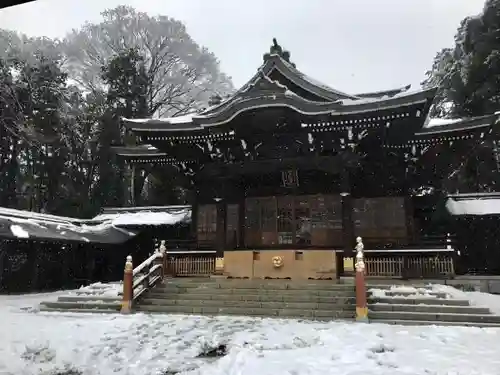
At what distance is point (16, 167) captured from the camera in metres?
26.0

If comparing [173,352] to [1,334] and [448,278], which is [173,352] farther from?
[448,278]

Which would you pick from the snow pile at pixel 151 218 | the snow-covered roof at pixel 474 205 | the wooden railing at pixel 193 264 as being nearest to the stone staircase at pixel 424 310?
the wooden railing at pixel 193 264

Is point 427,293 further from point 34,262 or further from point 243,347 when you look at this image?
point 34,262

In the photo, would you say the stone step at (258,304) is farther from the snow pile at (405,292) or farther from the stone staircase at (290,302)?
the snow pile at (405,292)

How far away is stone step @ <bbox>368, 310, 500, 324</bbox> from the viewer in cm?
865

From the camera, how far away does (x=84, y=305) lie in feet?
36.6

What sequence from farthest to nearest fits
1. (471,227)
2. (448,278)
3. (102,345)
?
(471,227) → (448,278) → (102,345)

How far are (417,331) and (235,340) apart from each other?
357cm

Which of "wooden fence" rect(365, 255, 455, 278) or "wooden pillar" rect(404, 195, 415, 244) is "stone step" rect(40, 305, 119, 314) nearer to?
"wooden fence" rect(365, 255, 455, 278)

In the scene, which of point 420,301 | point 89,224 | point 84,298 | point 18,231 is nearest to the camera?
point 420,301

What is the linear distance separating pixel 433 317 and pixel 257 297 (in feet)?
13.9

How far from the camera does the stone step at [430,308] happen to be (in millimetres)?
8914

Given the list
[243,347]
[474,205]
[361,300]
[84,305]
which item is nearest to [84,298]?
[84,305]

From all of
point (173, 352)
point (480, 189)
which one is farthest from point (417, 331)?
point (480, 189)
